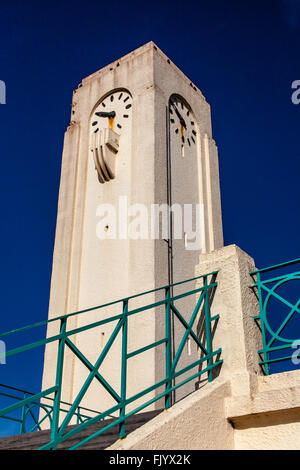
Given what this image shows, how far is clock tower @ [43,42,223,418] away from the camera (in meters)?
12.9

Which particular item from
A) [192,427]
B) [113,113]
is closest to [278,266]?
[192,427]

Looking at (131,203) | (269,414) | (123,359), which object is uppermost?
(131,203)

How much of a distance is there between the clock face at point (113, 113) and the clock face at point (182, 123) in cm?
136

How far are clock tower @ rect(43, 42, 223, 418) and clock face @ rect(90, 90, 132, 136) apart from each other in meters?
0.04

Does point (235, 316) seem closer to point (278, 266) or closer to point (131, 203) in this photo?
point (278, 266)

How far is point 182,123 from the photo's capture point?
54.9 ft

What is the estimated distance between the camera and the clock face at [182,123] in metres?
16.2

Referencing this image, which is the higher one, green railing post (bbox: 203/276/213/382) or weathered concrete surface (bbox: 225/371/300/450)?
green railing post (bbox: 203/276/213/382)

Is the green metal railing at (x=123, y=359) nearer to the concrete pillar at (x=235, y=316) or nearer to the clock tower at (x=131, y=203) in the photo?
the concrete pillar at (x=235, y=316)

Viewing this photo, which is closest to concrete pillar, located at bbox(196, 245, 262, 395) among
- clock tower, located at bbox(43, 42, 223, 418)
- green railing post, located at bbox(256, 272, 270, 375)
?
green railing post, located at bbox(256, 272, 270, 375)

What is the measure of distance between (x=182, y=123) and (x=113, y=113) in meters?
2.24

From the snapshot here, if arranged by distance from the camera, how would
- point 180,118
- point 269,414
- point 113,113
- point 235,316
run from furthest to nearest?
point 180,118, point 113,113, point 235,316, point 269,414

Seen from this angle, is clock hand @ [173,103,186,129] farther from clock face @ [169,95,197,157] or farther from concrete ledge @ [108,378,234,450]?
concrete ledge @ [108,378,234,450]
